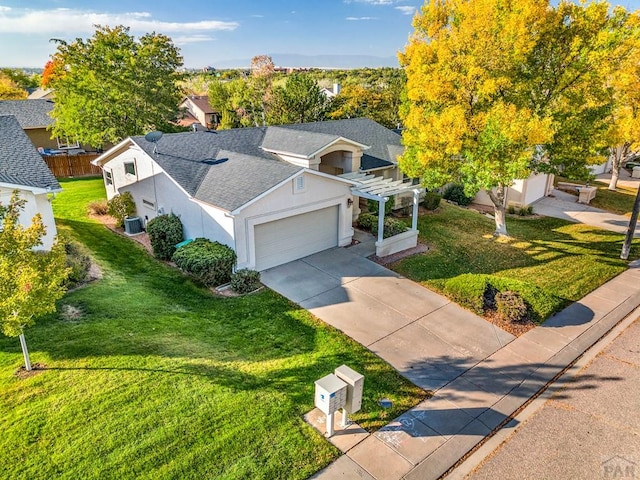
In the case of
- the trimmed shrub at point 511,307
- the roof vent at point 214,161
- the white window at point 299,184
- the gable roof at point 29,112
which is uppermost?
the gable roof at point 29,112

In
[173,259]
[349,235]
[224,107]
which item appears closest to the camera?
[173,259]

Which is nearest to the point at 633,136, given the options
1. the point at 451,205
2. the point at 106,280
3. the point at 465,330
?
the point at 451,205

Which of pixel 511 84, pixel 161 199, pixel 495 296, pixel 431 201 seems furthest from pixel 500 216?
pixel 161 199

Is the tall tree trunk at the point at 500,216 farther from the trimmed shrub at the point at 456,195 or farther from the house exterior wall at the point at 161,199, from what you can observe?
the house exterior wall at the point at 161,199

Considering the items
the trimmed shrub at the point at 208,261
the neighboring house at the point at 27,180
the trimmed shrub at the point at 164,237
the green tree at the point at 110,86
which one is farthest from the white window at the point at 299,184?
the green tree at the point at 110,86

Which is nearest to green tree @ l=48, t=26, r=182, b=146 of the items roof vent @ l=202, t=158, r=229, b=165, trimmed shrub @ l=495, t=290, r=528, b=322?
roof vent @ l=202, t=158, r=229, b=165

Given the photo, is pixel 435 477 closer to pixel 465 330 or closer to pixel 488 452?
pixel 488 452
